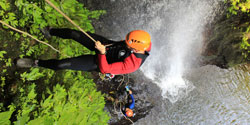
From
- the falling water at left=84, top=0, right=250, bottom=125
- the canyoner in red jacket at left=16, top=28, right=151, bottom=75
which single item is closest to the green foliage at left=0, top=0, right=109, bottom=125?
the canyoner in red jacket at left=16, top=28, right=151, bottom=75

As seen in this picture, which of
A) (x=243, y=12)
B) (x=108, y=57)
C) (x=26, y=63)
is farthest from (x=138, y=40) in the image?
(x=243, y=12)

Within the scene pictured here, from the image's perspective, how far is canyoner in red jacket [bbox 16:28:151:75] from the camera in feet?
6.21

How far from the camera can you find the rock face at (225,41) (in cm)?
445

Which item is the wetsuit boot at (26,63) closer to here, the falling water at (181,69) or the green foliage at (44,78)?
the green foliage at (44,78)

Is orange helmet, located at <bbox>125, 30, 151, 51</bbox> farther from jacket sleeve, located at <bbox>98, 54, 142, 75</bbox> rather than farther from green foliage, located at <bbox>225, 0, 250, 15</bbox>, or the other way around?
green foliage, located at <bbox>225, 0, 250, 15</bbox>

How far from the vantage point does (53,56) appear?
2832 millimetres

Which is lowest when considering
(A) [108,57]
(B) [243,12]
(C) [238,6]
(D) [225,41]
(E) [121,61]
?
(E) [121,61]

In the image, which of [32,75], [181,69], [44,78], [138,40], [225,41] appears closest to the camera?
[138,40]

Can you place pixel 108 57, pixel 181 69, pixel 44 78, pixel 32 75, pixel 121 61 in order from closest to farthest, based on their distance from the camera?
pixel 121 61
pixel 108 57
pixel 32 75
pixel 44 78
pixel 181 69

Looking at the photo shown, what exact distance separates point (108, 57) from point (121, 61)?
0.26 metres

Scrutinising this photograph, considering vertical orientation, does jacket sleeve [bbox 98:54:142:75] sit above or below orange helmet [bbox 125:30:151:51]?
below

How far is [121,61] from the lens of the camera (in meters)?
2.11

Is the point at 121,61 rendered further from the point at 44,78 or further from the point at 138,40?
the point at 44,78

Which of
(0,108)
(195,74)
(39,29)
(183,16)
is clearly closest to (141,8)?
(183,16)
